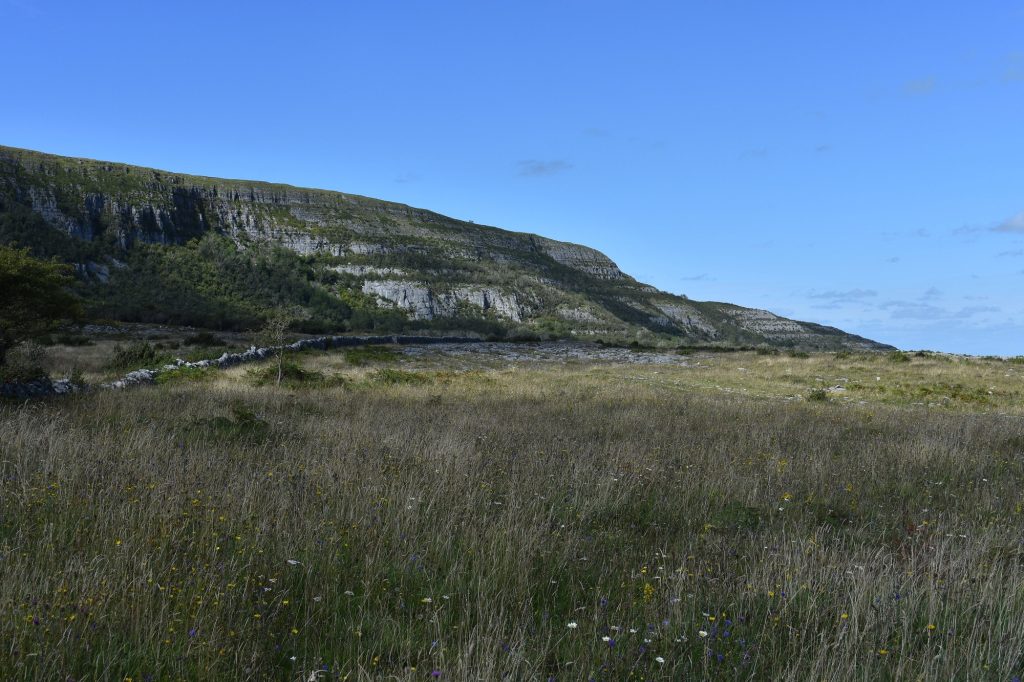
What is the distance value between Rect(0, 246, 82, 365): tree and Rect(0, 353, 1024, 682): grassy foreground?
992cm

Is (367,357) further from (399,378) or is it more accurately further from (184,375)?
(184,375)

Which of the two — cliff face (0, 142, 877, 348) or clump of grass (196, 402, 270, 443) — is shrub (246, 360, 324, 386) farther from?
cliff face (0, 142, 877, 348)

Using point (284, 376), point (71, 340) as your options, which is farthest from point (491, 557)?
point (71, 340)

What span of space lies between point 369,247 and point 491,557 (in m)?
157

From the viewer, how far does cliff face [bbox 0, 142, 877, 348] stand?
351 ft

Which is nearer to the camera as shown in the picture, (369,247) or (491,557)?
(491,557)

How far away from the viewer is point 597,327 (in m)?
121

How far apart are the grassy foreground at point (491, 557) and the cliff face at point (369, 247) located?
84415 millimetres

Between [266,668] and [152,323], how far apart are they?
61.2 m

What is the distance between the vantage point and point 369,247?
6117 inches

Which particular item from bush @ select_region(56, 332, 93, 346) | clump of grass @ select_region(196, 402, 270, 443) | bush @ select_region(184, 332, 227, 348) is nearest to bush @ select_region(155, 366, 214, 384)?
clump of grass @ select_region(196, 402, 270, 443)

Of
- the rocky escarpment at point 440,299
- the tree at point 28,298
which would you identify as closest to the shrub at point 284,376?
the tree at point 28,298

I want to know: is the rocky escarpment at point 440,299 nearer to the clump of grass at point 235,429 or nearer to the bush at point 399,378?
the bush at point 399,378

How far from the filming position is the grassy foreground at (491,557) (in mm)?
3031
